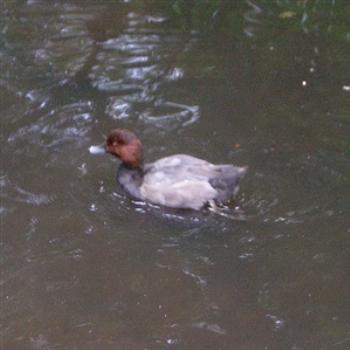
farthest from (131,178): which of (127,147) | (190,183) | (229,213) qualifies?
(229,213)

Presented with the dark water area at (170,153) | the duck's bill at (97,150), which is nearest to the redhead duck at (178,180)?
the dark water area at (170,153)

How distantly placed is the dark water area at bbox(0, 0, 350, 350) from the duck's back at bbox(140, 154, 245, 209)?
0.13 m

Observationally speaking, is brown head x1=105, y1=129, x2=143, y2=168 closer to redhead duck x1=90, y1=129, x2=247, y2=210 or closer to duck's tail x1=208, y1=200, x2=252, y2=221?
redhead duck x1=90, y1=129, x2=247, y2=210

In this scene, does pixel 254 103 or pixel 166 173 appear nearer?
pixel 166 173

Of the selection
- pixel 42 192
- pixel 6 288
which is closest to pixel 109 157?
pixel 42 192

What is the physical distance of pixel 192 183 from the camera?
7172 mm

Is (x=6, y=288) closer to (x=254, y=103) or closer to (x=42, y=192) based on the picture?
(x=42, y=192)

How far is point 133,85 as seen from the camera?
897 centimetres

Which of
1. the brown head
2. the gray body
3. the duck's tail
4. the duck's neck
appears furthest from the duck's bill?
the duck's tail

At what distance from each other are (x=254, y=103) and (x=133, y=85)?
4.20 feet

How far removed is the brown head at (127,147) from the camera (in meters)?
7.50

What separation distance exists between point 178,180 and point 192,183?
0.12m

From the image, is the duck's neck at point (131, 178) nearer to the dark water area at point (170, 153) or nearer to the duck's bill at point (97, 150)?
the dark water area at point (170, 153)

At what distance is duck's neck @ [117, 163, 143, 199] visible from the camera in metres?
7.41
